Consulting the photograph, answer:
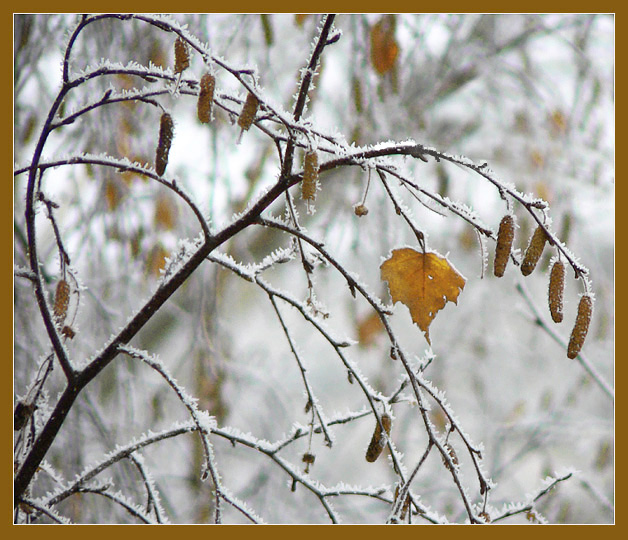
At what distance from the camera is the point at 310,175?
65cm

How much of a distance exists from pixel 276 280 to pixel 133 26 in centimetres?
323

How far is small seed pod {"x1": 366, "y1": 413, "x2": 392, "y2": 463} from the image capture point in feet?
2.31

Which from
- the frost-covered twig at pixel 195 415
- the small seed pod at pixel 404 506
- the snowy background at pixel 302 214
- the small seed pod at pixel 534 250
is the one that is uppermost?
the snowy background at pixel 302 214

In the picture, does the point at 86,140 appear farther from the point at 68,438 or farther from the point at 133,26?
the point at 68,438

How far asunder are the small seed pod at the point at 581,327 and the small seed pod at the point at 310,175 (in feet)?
1.18

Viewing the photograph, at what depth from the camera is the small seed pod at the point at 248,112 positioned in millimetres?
638

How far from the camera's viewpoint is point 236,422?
3.92 metres

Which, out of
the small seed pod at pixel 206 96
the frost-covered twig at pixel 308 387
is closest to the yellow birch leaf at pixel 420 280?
the frost-covered twig at pixel 308 387

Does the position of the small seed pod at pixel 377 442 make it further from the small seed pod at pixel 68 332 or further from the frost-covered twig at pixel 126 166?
the small seed pod at pixel 68 332

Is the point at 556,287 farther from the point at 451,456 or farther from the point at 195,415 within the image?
the point at 195,415

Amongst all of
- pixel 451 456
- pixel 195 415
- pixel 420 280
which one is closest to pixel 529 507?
pixel 451 456

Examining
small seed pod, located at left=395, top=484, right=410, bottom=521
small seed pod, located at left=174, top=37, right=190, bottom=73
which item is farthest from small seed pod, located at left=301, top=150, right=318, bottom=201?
small seed pod, located at left=395, top=484, right=410, bottom=521

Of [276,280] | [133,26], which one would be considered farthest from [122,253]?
[276,280]

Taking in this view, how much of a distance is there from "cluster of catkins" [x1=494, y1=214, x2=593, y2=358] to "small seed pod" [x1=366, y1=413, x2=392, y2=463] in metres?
0.24
